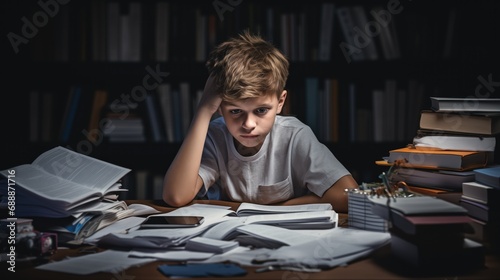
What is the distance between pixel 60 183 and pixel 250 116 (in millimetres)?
556

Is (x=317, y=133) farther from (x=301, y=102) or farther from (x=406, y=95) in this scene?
(x=406, y=95)

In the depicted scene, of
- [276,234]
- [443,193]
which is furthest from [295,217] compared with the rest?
[443,193]

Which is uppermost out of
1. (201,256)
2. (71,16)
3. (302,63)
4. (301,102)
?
(71,16)

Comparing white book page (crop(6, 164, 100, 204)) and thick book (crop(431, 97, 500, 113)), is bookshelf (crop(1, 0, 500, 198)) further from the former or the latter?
white book page (crop(6, 164, 100, 204))

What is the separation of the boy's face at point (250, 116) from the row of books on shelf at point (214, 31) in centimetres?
112

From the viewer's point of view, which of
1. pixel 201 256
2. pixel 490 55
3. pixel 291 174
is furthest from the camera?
pixel 490 55

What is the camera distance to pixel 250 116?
65.1 inches

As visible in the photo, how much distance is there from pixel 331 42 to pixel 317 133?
1.46ft

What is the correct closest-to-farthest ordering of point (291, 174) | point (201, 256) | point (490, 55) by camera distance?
point (201, 256) < point (291, 174) < point (490, 55)

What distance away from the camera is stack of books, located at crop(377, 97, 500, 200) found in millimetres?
1482

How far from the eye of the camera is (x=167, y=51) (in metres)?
2.81

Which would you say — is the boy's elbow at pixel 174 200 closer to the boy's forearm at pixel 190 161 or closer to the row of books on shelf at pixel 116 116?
the boy's forearm at pixel 190 161

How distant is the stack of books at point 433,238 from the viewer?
1.04 metres

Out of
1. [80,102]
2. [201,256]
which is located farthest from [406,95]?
[201,256]
